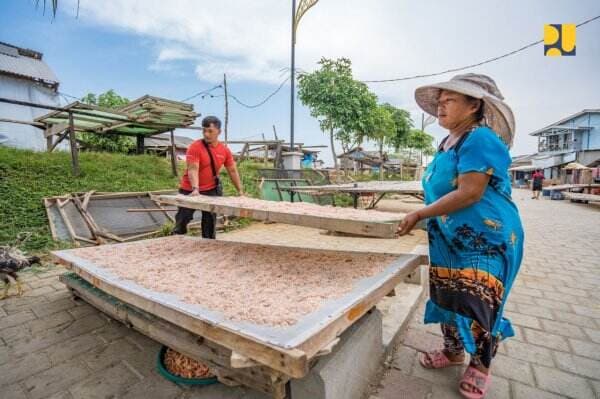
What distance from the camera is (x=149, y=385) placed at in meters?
1.94

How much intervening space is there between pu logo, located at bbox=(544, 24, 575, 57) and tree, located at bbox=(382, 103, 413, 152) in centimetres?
1745

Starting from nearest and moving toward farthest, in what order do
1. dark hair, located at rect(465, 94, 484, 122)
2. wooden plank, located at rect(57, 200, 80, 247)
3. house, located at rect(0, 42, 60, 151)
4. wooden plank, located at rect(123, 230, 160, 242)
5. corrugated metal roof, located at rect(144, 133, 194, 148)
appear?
dark hair, located at rect(465, 94, 484, 122) → wooden plank, located at rect(57, 200, 80, 247) → wooden plank, located at rect(123, 230, 160, 242) → house, located at rect(0, 42, 60, 151) → corrugated metal roof, located at rect(144, 133, 194, 148)

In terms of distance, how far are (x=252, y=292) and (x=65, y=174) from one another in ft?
24.5

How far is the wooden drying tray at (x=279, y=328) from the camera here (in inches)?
42.3

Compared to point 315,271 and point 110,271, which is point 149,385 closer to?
point 110,271

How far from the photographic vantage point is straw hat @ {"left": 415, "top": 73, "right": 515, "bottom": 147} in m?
1.56

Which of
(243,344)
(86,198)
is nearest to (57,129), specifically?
(86,198)

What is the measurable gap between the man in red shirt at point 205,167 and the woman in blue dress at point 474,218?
2.76m

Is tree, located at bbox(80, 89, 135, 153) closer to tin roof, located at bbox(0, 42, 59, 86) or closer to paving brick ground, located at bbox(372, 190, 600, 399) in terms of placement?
tin roof, located at bbox(0, 42, 59, 86)

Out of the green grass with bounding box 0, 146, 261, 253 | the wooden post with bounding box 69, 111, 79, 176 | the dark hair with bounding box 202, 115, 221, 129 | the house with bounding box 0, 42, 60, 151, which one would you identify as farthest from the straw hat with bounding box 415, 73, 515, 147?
the house with bounding box 0, 42, 60, 151

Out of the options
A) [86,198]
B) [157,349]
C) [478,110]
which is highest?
[478,110]

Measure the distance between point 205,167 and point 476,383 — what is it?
3436 millimetres

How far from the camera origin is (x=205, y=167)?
3.95 metres

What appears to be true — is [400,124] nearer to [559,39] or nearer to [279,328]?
[559,39]
